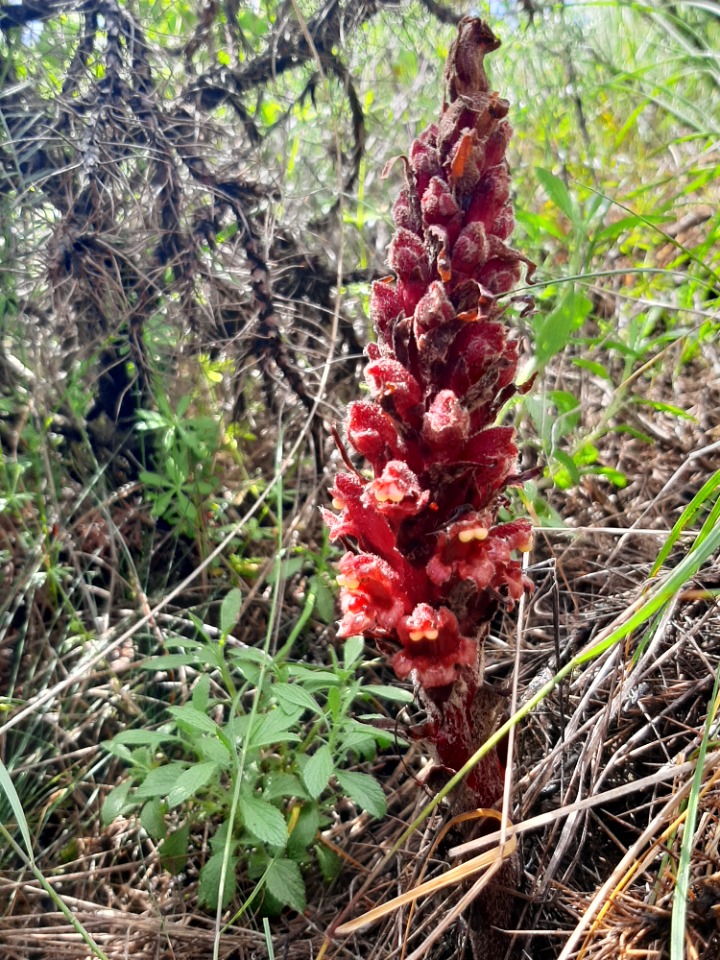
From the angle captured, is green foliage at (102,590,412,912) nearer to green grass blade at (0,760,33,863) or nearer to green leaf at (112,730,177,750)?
green leaf at (112,730,177,750)

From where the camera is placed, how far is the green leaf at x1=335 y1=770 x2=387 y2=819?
70.1 inches

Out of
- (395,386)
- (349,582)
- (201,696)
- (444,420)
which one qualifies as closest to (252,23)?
→ (395,386)

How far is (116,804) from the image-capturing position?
1909mm

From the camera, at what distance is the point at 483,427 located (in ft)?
5.32

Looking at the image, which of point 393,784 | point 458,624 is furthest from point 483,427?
point 393,784

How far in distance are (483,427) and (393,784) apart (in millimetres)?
1241

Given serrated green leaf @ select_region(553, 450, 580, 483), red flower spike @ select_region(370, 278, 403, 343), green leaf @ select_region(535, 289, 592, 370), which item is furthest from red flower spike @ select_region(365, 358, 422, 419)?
serrated green leaf @ select_region(553, 450, 580, 483)

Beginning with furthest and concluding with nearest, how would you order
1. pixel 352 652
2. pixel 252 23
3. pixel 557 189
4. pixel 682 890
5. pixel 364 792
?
pixel 252 23 → pixel 557 189 → pixel 352 652 → pixel 364 792 → pixel 682 890

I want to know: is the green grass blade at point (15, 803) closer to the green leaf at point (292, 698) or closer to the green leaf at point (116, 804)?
the green leaf at point (116, 804)

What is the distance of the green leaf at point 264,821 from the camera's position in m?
1.67

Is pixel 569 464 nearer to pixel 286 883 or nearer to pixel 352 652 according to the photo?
pixel 352 652

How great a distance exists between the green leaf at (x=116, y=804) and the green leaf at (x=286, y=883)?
1.45 ft

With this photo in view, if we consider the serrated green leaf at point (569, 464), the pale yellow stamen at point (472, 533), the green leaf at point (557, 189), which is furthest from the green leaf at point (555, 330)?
the pale yellow stamen at point (472, 533)

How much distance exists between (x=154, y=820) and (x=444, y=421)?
1.34 metres
